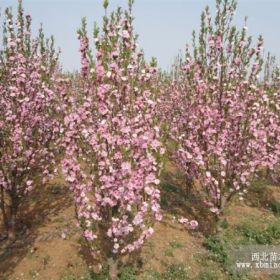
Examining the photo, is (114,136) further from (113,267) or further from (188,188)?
(188,188)

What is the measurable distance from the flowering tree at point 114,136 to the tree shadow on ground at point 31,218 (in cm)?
266

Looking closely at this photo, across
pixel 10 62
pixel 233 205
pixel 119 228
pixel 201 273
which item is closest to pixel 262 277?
pixel 201 273

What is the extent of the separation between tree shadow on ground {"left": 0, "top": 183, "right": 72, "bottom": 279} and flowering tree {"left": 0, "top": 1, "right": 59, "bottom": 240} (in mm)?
360

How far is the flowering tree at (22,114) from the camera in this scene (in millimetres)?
8047

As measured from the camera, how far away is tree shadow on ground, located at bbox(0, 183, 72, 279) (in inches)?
322

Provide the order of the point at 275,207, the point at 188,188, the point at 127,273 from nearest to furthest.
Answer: the point at 127,273 → the point at 188,188 → the point at 275,207

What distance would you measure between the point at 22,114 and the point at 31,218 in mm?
3359

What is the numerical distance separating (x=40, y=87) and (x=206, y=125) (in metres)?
4.28

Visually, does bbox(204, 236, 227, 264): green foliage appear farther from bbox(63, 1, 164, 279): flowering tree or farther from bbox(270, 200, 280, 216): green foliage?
bbox(270, 200, 280, 216): green foliage

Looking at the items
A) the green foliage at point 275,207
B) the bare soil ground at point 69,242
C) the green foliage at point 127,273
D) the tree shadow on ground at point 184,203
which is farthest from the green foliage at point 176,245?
the green foliage at point 275,207

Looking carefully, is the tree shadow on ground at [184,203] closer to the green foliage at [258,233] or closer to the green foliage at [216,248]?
the green foliage at [216,248]

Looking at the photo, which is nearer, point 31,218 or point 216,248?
point 216,248

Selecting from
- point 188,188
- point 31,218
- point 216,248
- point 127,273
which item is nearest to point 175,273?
point 127,273

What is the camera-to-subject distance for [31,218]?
9.73 metres
